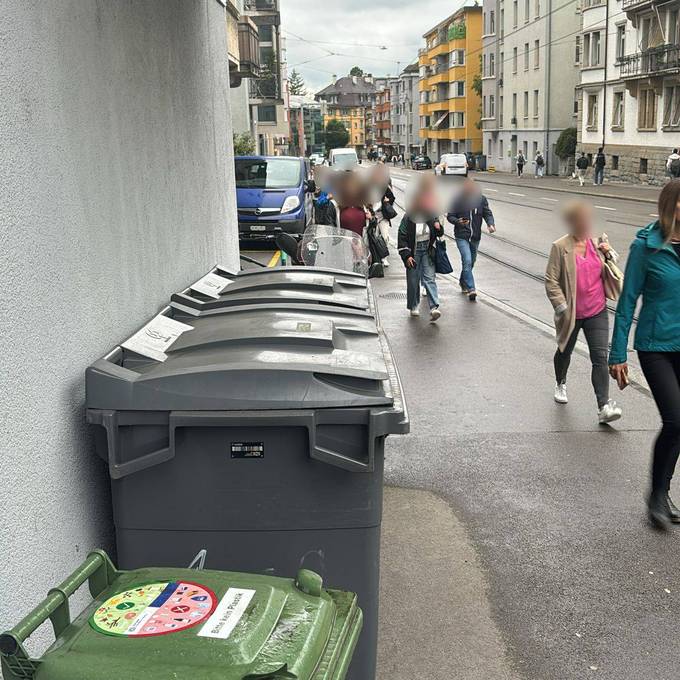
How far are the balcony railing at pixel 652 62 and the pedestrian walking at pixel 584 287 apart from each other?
33.1 m

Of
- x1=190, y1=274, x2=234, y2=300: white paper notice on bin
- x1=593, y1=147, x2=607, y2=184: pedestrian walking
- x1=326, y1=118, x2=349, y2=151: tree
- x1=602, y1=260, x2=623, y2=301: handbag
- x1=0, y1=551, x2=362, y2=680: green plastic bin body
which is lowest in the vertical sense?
x1=326, y1=118, x2=349, y2=151: tree

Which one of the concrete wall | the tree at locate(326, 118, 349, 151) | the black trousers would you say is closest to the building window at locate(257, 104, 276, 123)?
the concrete wall

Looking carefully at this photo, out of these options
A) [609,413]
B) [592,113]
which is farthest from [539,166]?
[609,413]

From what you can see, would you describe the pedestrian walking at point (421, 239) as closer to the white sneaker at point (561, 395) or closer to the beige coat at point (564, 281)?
the white sneaker at point (561, 395)

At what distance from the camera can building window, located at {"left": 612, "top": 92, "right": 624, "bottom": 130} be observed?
4362 centimetres

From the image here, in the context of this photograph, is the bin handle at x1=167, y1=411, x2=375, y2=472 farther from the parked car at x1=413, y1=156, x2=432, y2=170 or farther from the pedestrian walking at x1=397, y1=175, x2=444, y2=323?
the parked car at x1=413, y1=156, x2=432, y2=170

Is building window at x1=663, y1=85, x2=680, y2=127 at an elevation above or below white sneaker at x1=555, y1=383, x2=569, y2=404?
above

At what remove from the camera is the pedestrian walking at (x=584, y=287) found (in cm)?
699

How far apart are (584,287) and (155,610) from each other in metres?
5.41

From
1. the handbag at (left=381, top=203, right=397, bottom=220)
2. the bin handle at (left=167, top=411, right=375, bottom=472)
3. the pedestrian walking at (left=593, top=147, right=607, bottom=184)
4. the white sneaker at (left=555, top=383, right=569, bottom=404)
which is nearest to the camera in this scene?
the bin handle at (left=167, top=411, right=375, bottom=472)

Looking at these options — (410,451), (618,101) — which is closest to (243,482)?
(410,451)

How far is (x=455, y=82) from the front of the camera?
3196 inches

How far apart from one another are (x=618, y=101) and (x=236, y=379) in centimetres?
4476

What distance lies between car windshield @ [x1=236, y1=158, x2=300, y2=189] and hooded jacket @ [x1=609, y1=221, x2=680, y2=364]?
1438 centimetres
